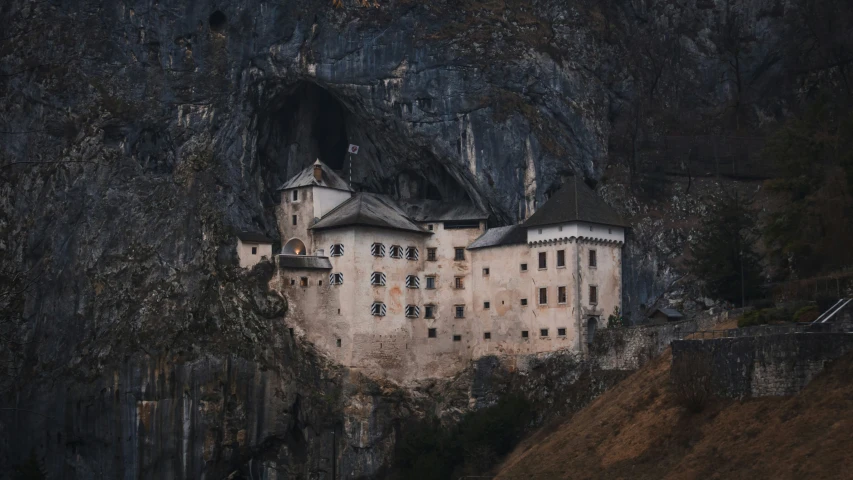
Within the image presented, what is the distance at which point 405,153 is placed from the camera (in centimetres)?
10125

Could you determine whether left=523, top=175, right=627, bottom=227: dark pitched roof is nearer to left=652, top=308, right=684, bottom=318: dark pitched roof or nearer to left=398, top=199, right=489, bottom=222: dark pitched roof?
left=398, top=199, right=489, bottom=222: dark pitched roof

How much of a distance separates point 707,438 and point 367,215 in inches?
1715

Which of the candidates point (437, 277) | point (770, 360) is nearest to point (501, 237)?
point (437, 277)

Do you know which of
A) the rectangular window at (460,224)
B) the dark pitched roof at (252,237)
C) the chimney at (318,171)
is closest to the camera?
the dark pitched roof at (252,237)

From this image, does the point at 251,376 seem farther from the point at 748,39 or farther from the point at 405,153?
the point at 748,39

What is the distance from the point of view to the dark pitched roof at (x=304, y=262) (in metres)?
97.2

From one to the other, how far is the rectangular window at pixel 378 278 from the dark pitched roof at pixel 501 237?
6584mm

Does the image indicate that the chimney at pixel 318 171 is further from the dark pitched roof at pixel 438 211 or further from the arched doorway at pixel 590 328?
the arched doorway at pixel 590 328

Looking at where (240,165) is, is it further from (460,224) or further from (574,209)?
(574,209)

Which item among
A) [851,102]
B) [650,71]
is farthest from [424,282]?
[851,102]

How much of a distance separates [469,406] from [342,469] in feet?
32.8

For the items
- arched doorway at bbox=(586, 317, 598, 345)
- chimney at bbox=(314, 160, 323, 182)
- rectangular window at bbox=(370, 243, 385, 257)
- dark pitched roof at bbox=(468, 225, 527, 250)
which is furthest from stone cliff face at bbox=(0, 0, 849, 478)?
rectangular window at bbox=(370, 243, 385, 257)

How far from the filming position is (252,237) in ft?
322

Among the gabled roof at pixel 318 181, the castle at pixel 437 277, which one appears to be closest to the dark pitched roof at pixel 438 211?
the castle at pixel 437 277
